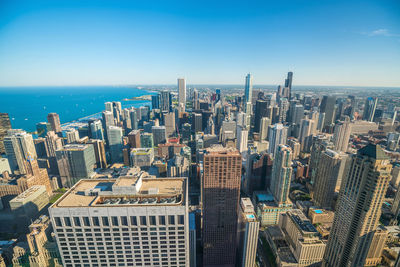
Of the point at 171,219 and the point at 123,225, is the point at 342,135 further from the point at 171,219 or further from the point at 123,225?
the point at 123,225

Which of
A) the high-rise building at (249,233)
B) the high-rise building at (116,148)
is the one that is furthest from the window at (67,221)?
the high-rise building at (116,148)

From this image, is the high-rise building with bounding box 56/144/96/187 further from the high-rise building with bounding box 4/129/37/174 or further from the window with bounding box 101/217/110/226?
the window with bounding box 101/217/110/226

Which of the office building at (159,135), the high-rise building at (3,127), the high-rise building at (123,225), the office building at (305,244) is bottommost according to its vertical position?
the office building at (305,244)

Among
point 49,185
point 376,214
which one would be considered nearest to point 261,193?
point 376,214

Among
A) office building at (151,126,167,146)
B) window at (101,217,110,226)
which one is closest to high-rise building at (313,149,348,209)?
window at (101,217,110,226)

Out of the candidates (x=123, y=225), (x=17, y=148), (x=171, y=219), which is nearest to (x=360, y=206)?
(x=171, y=219)

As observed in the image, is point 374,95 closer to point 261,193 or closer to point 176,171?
point 261,193

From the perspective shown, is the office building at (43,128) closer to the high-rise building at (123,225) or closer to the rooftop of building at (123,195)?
the rooftop of building at (123,195)
